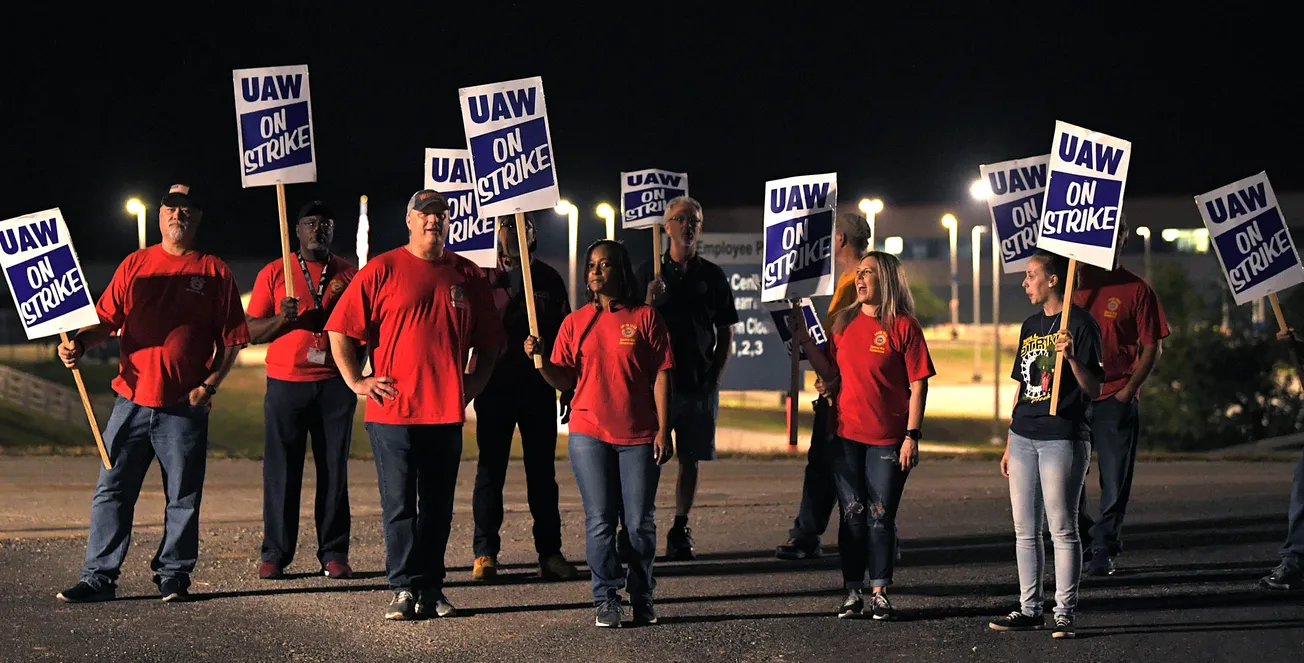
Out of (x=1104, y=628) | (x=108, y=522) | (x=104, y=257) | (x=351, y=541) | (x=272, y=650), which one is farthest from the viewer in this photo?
(x=104, y=257)

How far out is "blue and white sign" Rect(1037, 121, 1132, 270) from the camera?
339 inches

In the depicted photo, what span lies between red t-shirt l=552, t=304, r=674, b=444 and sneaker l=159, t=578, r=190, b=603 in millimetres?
2345

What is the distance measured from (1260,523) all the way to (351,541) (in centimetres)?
703

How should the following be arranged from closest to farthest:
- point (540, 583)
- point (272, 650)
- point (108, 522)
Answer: point (272, 650)
point (108, 522)
point (540, 583)

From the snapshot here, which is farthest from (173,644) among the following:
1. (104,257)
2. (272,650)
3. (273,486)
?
(104,257)

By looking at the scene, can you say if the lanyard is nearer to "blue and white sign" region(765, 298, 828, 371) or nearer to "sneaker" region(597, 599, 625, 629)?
"sneaker" region(597, 599, 625, 629)

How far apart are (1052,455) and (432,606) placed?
3241mm

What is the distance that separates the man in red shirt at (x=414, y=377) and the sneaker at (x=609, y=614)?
86 cm

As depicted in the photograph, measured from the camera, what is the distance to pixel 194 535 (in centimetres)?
913

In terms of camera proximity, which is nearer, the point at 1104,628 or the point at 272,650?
the point at 272,650

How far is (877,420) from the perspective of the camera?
8.70 metres

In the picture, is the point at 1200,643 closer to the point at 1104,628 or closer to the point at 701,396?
the point at 1104,628

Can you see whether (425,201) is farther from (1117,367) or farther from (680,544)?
(1117,367)

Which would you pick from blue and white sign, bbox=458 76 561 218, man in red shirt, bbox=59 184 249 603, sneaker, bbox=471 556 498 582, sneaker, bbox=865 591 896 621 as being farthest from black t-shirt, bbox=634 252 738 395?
man in red shirt, bbox=59 184 249 603
